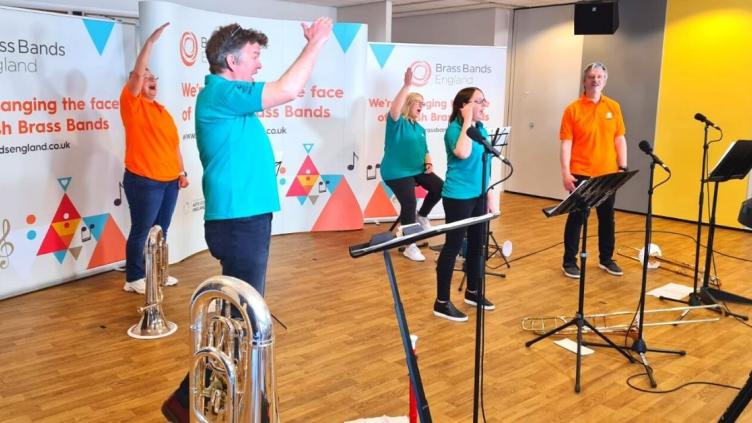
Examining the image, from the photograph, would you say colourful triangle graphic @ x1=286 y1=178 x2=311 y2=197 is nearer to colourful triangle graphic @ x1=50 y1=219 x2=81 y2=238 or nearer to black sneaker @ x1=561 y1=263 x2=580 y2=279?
colourful triangle graphic @ x1=50 y1=219 x2=81 y2=238

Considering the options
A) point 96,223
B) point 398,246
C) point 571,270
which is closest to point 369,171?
point 571,270

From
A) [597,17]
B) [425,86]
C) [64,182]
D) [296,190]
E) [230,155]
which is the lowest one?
[296,190]

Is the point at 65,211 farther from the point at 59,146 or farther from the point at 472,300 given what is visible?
the point at 472,300

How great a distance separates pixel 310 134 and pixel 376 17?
2930 mm

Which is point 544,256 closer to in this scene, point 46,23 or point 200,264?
point 200,264

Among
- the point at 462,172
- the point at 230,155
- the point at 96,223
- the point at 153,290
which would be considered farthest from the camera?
the point at 96,223

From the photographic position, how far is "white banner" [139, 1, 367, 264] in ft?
18.2

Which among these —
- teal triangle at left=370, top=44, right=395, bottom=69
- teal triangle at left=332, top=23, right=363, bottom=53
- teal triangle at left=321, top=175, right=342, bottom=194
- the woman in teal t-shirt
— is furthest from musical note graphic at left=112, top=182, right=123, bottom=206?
teal triangle at left=370, top=44, right=395, bottom=69

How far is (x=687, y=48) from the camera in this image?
746 centimetres

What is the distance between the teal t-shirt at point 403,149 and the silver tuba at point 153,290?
235cm

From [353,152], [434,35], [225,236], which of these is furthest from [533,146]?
[225,236]

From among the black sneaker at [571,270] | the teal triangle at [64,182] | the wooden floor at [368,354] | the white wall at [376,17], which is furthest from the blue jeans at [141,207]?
the white wall at [376,17]

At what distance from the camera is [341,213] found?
261 inches

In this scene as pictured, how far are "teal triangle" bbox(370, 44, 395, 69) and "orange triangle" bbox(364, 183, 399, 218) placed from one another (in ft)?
4.23
